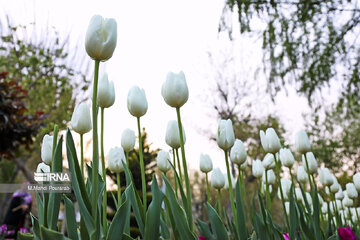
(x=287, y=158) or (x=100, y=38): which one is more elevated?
(x=100, y=38)

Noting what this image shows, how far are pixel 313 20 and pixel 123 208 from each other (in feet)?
15.1

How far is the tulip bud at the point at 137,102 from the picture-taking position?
44.9 inches

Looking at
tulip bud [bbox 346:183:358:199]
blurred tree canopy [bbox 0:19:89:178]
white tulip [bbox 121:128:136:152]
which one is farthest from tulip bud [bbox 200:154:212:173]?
blurred tree canopy [bbox 0:19:89:178]

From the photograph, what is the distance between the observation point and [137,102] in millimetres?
1143

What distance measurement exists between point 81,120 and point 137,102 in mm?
199

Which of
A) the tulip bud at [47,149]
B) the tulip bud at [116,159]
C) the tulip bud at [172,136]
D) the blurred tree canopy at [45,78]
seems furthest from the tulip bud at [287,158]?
the blurred tree canopy at [45,78]

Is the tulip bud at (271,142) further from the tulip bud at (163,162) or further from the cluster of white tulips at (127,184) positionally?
the tulip bud at (163,162)

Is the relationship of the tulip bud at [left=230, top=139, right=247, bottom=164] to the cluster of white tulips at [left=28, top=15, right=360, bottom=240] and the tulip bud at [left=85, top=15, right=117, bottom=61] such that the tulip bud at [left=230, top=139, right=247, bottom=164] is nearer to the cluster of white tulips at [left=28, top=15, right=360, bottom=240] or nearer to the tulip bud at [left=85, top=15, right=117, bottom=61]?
the cluster of white tulips at [left=28, top=15, right=360, bottom=240]

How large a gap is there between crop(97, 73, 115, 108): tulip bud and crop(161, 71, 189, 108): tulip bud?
0.18 m

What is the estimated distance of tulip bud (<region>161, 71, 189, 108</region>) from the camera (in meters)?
1.05

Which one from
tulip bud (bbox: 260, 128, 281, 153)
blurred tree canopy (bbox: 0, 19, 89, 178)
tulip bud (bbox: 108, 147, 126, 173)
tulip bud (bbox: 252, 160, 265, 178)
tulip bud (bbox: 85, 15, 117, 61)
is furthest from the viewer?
blurred tree canopy (bbox: 0, 19, 89, 178)

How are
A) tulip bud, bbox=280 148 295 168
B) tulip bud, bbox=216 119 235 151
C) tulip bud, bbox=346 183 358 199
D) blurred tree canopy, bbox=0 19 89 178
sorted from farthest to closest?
blurred tree canopy, bbox=0 19 89 178
tulip bud, bbox=346 183 358 199
tulip bud, bbox=280 148 295 168
tulip bud, bbox=216 119 235 151

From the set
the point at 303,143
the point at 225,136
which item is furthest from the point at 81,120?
the point at 303,143

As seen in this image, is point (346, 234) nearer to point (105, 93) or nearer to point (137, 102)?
point (137, 102)
